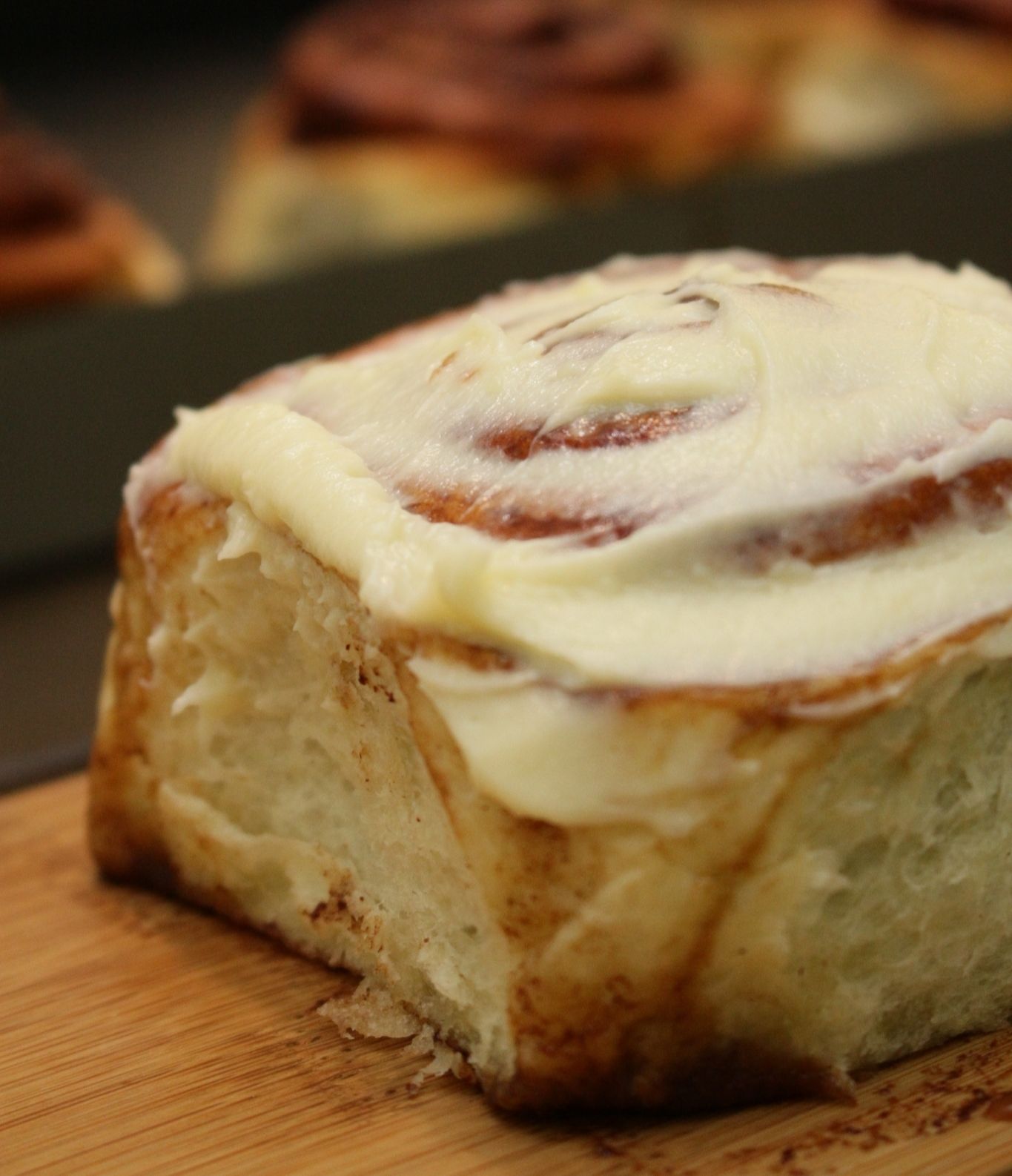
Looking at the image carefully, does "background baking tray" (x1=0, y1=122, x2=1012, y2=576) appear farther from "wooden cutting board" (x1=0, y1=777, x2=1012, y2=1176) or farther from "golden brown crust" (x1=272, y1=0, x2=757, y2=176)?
"wooden cutting board" (x1=0, y1=777, x2=1012, y2=1176)

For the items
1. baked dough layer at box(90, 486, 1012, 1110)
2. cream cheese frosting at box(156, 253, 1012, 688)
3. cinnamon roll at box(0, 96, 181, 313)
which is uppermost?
cinnamon roll at box(0, 96, 181, 313)

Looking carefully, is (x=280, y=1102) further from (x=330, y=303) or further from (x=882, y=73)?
(x=882, y=73)

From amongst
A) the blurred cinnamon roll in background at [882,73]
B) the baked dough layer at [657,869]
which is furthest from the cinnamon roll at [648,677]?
the blurred cinnamon roll in background at [882,73]

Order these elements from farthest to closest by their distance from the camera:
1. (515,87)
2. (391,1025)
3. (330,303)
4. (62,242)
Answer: (515,87), (62,242), (330,303), (391,1025)

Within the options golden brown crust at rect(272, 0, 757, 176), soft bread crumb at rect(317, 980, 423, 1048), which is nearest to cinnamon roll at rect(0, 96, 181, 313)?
golden brown crust at rect(272, 0, 757, 176)

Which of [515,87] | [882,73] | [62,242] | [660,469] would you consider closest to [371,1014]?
[660,469]

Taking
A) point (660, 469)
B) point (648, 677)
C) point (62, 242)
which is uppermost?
point (62, 242)

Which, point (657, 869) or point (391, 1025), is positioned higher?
point (657, 869)

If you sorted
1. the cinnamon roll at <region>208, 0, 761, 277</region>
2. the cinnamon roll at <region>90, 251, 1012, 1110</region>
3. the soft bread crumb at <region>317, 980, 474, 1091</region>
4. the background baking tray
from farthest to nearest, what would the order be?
the cinnamon roll at <region>208, 0, 761, 277</region> < the background baking tray < the soft bread crumb at <region>317, 980, 474, 1091</region> < the cinnamon roll at <region>90, 251, 1012, 1110</region>
